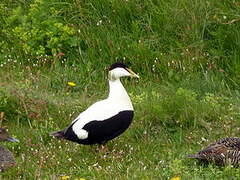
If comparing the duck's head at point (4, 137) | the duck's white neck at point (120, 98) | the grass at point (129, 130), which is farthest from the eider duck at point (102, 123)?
the duck's head at point (4, 137)

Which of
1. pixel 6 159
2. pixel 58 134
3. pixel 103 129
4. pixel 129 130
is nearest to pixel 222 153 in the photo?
pixel 103 129

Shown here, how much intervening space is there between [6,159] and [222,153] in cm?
205

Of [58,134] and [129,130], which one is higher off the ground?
[58,134]

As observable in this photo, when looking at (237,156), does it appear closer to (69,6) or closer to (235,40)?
(235,40)

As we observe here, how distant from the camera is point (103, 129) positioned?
7434 millimetres

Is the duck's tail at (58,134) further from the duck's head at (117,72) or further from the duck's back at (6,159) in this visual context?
the duck's head at (117,72)

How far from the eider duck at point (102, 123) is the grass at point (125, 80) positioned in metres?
0.19

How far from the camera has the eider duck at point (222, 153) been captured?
6.97 m

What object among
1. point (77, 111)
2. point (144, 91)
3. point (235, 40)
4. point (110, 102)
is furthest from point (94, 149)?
point (235, 40)

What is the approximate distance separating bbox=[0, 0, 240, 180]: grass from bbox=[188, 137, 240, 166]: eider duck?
3.5 inches

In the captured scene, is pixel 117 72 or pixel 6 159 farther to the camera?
pixel 117 72

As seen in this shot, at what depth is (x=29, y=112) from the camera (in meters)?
8.60

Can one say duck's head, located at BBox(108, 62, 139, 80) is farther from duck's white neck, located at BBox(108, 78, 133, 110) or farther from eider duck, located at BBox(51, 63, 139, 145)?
eider duck, located at BBox(51, 63, 139, 145)

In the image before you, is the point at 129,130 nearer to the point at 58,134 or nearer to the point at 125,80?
the point at 58,134
